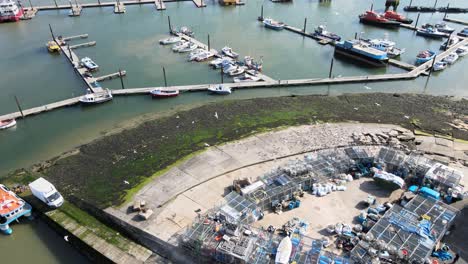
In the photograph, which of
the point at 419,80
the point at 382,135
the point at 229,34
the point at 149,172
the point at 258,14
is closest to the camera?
the point at 149,172

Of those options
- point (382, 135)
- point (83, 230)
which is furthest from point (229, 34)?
point (83, 230)

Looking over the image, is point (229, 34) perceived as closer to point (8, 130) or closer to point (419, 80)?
point (419, 80)

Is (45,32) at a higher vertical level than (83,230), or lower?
higher

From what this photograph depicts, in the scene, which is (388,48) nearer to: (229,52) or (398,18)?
(398,18)

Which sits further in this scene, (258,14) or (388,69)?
(258,14)

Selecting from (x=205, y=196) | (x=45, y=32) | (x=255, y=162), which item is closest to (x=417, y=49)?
(x=255, y=162)

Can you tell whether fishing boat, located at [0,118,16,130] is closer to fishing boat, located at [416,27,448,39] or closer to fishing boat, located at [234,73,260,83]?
fishing boat, located at [234,73,260,83]

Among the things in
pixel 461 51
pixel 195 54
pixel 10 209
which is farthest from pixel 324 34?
pixel 10 209

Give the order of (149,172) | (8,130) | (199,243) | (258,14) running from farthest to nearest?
(258,14) → (8,130) → (149,172) → (199,243)

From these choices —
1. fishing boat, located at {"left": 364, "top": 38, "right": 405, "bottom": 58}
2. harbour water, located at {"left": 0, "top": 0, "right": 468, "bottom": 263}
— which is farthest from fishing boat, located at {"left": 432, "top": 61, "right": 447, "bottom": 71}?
fishing boat, located at {"left": 364, "top": 38, "right": 405, "bottom": 58}
